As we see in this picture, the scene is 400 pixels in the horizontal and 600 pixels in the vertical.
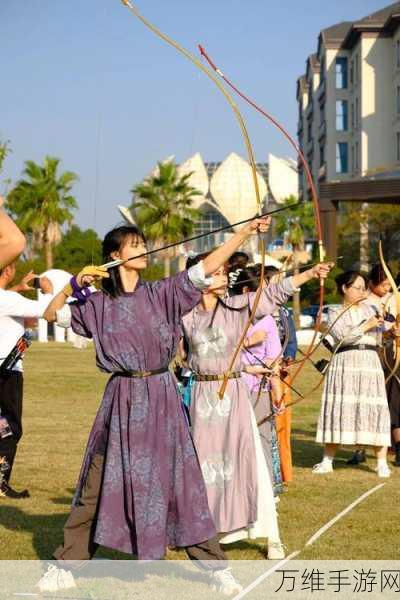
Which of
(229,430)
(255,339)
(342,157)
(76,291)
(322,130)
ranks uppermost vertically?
(322,130)

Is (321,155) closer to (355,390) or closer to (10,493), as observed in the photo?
(355,390)

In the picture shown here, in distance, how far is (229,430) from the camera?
21.7 feet

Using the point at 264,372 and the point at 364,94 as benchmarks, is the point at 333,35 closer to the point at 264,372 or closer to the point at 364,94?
the point at 364,94

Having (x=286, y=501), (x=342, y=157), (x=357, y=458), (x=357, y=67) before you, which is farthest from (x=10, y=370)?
(x=342, y=157)

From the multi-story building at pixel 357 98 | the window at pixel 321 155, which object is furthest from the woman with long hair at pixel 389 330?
the window at pixel 321 155

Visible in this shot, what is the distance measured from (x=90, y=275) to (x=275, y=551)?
1.98m

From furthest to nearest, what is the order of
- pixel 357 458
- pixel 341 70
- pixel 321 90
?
pixel 321 90 → pixel 341 70 → pixel 357 458

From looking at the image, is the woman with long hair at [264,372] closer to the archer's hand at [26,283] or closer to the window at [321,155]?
the archer's hand at [26,283]

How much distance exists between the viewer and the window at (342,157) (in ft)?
291

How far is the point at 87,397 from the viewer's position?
18.4 meters

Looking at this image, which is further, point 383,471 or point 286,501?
point 383,471

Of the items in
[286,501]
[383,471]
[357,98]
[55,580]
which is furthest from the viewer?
[357,98]

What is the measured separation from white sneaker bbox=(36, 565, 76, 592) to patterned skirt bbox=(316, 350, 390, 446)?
464cm

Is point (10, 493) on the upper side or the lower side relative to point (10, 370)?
lower
